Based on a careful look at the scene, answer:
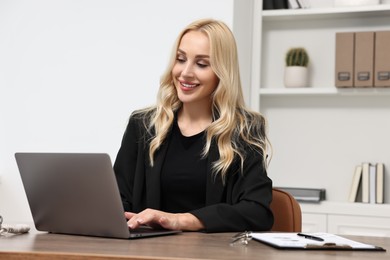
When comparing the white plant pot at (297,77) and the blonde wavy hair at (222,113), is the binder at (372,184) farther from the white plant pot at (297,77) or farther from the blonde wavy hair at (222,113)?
the blonde wavy hair at (222,113)

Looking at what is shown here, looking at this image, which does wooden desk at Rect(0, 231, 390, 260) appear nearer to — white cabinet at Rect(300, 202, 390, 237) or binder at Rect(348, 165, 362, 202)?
white cabinet at Rect(300, 202, 390, 237)

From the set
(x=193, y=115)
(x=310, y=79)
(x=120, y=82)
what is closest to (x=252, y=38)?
(x=310, y=79)

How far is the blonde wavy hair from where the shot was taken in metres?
2.05

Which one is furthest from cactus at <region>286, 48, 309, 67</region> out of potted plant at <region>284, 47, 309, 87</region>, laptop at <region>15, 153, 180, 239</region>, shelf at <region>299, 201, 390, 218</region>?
laptop at <region>15, 153, 180, 239</region>

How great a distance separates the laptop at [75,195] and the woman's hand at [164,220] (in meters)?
0.02

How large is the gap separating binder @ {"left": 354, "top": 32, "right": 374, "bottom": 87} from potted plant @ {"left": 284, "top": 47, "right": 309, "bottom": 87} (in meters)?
0.35

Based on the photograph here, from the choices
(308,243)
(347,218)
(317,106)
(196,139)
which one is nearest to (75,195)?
(308,243)

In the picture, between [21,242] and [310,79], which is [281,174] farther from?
[21,242]

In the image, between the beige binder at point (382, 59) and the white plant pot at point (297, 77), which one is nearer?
the beige binder at point (382, 59)

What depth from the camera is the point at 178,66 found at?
215cm

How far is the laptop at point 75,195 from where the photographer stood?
147 centimetres

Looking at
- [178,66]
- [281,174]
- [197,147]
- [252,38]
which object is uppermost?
[252,38]

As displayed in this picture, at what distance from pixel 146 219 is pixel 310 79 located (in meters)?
2.65

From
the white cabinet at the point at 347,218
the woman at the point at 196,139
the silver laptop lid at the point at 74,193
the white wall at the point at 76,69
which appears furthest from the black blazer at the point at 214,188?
the white cabinet at the point at 347,218
